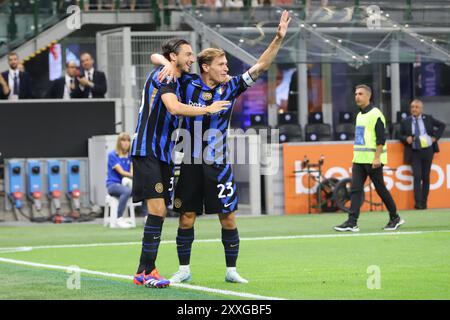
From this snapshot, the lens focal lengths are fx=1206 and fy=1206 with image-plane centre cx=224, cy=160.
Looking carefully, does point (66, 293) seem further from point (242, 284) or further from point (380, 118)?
point (380, 118)

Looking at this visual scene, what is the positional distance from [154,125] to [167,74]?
48cm

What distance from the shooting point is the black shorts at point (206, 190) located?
1115 centimetres

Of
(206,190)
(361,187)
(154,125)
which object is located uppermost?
(154,125)

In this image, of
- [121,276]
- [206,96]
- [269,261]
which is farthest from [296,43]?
[206,96]

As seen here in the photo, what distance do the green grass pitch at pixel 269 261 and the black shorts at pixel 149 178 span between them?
0.84 metres

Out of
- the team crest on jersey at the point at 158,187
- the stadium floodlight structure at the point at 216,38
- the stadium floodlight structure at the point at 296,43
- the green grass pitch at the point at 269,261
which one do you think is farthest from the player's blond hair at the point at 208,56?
the stadium floodlight structure at the point at 296,43

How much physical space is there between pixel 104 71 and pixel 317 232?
1048cm

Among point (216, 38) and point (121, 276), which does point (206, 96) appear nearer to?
point (121, 276)

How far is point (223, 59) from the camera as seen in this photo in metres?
11.2

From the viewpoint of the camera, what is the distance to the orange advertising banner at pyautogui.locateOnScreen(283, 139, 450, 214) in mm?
23906

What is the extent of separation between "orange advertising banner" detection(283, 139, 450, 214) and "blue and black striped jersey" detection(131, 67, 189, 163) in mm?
13116

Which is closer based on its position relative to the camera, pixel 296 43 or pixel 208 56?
pixel 208 56

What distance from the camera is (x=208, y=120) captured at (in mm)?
11109

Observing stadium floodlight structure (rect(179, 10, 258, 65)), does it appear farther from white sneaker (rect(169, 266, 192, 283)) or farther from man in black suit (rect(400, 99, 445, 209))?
white sneaker (rect(169, 266, 192, 283))
